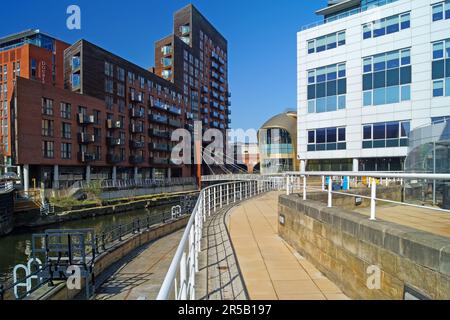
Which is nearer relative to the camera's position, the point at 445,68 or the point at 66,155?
the point at 445,68

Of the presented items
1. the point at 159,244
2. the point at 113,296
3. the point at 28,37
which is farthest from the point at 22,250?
the point at 28,37

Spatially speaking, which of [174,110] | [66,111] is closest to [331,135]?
[66,111]

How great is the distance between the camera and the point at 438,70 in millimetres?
25078

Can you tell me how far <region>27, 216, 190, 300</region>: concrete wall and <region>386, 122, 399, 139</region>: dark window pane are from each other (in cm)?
1849

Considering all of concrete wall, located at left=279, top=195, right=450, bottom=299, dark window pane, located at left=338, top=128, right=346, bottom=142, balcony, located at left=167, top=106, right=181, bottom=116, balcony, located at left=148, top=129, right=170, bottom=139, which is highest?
balcony, located at left=167, top=106, right=181, bottom=116

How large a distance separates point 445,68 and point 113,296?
91.7 feet

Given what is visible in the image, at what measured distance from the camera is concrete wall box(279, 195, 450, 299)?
2.86 metres

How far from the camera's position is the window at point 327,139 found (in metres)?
29.4

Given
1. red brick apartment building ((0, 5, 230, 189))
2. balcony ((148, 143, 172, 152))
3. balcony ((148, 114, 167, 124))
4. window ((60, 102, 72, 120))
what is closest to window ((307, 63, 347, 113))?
red brick apartment building ((0, 5, 230, 189))

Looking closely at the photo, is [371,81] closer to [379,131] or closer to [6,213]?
[379,131]

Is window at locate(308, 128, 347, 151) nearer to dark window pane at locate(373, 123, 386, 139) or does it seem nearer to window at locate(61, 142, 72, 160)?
dark window pane at locate(373, 123, 386, 139)

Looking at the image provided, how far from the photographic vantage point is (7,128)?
51594 mm

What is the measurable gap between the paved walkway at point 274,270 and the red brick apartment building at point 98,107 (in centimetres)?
3488
